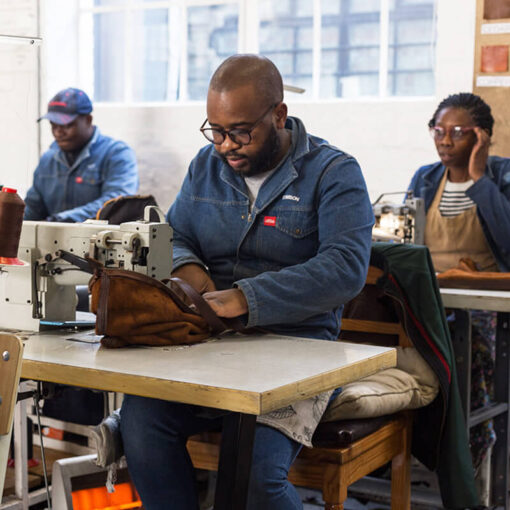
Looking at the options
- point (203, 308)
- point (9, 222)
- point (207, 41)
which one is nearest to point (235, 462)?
point (203, 308)

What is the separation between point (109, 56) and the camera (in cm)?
553

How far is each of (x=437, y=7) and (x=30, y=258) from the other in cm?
296

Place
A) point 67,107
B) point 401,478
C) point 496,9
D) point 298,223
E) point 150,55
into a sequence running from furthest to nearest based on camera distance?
point 150,55 < point 67,107 < point 496,9 < point 401,478 < point 298,223

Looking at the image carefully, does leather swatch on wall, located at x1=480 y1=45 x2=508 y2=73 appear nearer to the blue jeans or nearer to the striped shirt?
the striped shirt

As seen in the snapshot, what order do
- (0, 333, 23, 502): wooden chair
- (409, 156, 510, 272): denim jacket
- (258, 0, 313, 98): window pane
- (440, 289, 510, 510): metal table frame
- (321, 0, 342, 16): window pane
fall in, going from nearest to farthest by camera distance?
(0, 333, 23, 502): wooden chair < (440, 289, 510, 510): metal table frame < (409, 156, 510, 272): denim jacket < (321, 0, 342, 16): window pane < (258, 0, 313, 98): window pane

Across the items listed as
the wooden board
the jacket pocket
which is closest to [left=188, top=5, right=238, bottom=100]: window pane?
the wooden board

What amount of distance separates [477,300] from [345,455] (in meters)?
0.82

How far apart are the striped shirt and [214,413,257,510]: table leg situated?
188 centimetres

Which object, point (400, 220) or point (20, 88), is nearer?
point (400, 220)

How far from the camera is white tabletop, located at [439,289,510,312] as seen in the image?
8.86 ft

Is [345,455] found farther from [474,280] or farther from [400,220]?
[400,220]

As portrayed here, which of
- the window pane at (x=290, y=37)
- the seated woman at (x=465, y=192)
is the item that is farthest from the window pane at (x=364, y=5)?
the seated woman at (x=465, y=192)

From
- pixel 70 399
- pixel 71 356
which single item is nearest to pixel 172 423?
pixel 71 356

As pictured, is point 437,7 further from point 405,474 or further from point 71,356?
point 71,356
